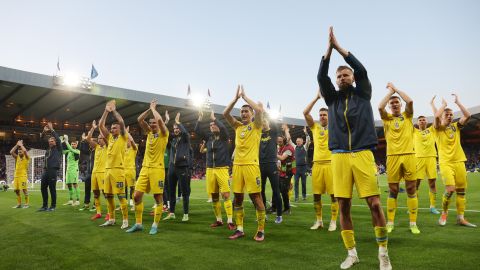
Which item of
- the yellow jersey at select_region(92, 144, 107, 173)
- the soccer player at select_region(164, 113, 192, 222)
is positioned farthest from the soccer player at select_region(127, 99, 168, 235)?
the yellow jersey at select_region(92, 144, 107, 173)

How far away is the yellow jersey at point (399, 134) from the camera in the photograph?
5977 mm

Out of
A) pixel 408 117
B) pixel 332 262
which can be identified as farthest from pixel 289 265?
pixel 408 117

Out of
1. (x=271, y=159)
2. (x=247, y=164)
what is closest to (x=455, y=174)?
(x=271, y=159)

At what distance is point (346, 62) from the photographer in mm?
3996

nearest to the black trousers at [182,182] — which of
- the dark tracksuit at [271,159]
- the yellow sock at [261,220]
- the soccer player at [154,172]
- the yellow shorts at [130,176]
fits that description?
the soccer player at [154,172]

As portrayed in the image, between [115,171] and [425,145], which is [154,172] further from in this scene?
[425,145]

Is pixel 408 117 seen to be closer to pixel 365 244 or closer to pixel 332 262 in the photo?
pixel 365 244

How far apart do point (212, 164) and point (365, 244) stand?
141 inches

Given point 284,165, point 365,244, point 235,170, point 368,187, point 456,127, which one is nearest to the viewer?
point 368,187

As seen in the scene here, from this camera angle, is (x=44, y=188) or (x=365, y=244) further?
(x=44, y=188)

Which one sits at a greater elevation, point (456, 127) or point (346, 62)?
point (346, 62)

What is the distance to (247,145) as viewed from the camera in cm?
603

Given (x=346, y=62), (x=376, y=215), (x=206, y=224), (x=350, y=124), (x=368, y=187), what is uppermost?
(x=346, y=62)

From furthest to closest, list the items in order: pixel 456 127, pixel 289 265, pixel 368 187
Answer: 1. pixel 456 127
2. pixel 289 265
3. pixel 368 187
